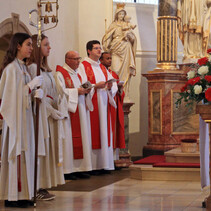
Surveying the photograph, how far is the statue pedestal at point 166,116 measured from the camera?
1095 centimetres

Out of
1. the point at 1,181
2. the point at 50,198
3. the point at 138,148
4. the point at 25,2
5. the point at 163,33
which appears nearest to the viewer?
the point at 1,181

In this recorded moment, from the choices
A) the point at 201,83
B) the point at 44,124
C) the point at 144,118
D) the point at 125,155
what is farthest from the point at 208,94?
the point at 144,118

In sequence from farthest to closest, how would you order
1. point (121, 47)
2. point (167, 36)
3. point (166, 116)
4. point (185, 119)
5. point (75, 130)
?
point (167, 36), point (185, 119), point (166, 116), point (121, 47), point (75, 130)

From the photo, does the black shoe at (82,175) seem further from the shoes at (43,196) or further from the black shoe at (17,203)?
the black shoe at (17,203)

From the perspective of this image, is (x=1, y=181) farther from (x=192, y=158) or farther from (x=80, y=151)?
(x=192, y=158)

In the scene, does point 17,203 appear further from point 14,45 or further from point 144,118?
point 144,118

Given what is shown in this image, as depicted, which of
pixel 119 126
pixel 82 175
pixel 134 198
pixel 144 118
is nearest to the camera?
pixel 134 198

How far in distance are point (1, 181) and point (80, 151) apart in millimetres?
2754

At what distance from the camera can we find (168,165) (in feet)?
26.8

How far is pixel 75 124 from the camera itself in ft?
27.3

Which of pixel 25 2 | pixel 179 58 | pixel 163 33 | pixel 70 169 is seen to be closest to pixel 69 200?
pixel 70 169

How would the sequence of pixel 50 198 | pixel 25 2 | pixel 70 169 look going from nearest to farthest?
pixel 50 198
pixel 70 169
pixel 25 2

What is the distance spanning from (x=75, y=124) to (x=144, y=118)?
4597mm

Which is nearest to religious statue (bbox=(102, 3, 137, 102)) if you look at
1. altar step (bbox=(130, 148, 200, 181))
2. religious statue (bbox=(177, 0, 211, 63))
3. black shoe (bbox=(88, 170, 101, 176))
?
religious statue (bbox=(177, 0, 211, 63))
